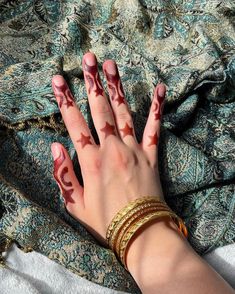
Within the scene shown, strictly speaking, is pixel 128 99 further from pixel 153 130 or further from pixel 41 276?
pixel 41 276

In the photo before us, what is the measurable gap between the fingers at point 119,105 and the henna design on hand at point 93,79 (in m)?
0.02

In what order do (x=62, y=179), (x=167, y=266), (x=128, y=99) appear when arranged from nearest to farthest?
(x=167, y=266) < (x=62, y=179) < (x=128, y=99)

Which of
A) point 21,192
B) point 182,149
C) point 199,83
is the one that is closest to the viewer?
point 21,192

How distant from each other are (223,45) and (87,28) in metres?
0.33

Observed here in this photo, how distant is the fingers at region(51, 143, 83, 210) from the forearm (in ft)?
0.47

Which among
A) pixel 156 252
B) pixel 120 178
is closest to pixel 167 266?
pixel 156 252

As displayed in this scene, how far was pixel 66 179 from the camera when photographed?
1006 millimetres

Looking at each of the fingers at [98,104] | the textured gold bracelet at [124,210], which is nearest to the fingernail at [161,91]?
the fingers at [98,104]

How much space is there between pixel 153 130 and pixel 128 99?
→ 0.12 m

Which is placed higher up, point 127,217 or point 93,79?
point 93,79

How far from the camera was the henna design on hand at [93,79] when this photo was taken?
106cm

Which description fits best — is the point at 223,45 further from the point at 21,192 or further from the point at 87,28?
the point at 21,192

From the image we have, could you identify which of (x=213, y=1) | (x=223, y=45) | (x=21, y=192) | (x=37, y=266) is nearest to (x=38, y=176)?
(x=21, y=192)

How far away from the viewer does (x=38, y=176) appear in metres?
1.04
